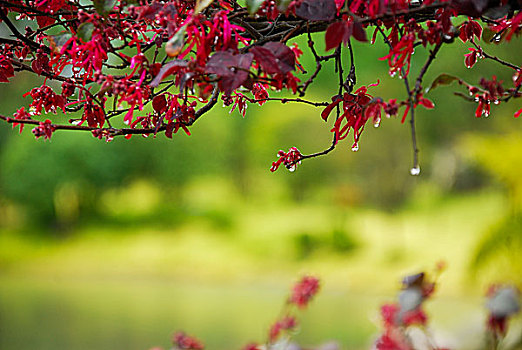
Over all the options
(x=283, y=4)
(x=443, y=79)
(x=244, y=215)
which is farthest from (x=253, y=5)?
(x=244, y=215)

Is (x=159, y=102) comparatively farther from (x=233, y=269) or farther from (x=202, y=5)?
(x=233, y=269)

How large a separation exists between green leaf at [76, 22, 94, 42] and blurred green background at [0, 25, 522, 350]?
373 centimetres

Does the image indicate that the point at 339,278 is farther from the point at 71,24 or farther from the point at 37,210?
the point at 71,24

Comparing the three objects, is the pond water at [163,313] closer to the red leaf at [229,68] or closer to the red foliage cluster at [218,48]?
the red foliage cluster at [218,48]

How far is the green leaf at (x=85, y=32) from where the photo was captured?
1.29ft

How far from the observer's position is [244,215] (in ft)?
17.1

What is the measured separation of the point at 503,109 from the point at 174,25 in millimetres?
4792

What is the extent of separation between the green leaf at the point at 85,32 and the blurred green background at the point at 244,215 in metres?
3.73

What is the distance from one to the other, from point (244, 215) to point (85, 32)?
4840mm

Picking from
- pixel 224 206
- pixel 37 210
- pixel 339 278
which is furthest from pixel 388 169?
pixel 37 210

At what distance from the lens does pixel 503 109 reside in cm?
468

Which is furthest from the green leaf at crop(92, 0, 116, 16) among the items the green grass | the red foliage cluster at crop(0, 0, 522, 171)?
the green grass

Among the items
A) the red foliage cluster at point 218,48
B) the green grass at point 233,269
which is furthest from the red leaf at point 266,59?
the green grass at point 233,269

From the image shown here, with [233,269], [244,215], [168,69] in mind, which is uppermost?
[244,215]
